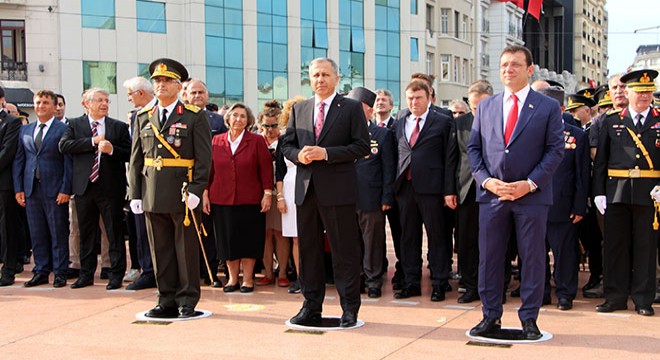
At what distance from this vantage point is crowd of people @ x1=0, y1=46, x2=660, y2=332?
18.9 ft

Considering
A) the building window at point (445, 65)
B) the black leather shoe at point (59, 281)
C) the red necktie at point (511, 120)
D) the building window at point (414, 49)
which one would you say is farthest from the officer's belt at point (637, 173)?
the building window at point (445, 65)

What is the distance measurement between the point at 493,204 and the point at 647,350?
55.6 inches

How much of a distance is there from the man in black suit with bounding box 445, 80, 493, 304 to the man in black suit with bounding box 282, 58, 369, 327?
1.43 m

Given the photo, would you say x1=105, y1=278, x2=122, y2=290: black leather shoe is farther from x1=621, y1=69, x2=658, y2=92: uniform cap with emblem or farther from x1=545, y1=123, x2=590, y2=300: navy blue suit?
x1=621, y1=69, x2=658, y2=92: uniform cap with emblem

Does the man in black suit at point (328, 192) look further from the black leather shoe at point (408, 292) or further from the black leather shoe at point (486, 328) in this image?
the black leather shoe at point (408, 292)

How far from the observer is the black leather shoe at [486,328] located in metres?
5.66

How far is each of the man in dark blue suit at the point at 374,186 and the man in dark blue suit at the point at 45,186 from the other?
3081 millimetres

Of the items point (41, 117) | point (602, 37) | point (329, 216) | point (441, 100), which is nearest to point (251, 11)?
point (441, 100)

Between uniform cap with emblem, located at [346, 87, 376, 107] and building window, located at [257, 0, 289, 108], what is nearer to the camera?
uniform cap with emblem, located at [346, 87, 376, 107]

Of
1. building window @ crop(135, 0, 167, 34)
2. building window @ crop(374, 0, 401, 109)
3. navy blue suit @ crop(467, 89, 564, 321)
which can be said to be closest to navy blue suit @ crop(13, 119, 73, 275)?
navy blue suit @ crop(467, 89, 564, 321)

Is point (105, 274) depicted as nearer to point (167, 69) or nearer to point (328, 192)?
point (167, 69)

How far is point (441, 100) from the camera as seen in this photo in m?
47.4

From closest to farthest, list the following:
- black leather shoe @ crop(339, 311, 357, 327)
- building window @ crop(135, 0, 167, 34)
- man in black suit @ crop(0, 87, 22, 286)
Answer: black leather shoe @ crop(339, 311, 357, 327)
man in black suit @ crop(0, 87, 22, 286)
building window @ crop(135, 0, 167, 34)

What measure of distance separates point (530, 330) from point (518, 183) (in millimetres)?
1042
